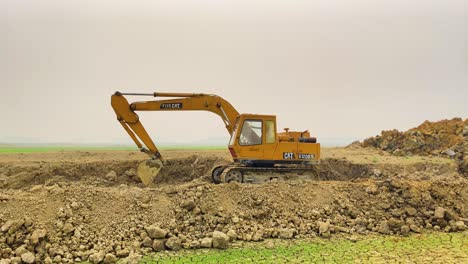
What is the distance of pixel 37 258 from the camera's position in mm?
7465

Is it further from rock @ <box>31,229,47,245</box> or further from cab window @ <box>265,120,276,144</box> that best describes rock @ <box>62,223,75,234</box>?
cab window @ <box>265,120,276,144</box>

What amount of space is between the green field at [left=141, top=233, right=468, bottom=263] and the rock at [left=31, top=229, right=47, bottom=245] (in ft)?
6.79

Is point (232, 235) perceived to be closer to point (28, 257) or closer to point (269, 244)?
point (269, 244)

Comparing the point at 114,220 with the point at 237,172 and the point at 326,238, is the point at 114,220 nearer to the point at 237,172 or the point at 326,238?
the point at 237,172

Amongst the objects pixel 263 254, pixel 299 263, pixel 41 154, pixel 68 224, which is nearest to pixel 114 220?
pixel 68 224

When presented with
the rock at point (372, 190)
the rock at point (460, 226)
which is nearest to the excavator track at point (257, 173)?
the rock at point (372, 190)

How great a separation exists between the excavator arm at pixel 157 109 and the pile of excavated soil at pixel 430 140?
11.1m

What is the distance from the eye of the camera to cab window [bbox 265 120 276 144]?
11516 mm

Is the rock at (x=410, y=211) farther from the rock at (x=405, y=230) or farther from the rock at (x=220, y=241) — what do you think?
the rock at (x=220, y=241)

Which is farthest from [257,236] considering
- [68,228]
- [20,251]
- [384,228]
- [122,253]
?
[20,251]

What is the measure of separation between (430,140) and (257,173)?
12536 millimetres

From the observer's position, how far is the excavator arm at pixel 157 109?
1216 cm

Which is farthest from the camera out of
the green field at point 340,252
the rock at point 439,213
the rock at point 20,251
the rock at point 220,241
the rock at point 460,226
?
the rock at point 439,213

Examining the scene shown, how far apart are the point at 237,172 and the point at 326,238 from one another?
3.49 meters
